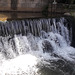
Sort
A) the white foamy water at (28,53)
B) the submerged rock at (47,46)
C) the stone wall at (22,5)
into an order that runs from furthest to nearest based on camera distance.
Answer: the stone wall at (22,5), the submerged rock at (47,46), the white foamy water at (28,53)

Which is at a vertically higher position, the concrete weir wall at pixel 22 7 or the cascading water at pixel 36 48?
the concrete weir wall at pixel 22 7

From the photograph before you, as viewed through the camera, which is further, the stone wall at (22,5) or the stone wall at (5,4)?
the stone wall at (22,5)

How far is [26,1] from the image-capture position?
44.5 feet

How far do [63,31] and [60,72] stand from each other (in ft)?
11.7

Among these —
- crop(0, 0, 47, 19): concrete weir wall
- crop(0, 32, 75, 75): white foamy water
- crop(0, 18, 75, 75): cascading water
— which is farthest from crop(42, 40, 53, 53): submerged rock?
crop(0, 0, 47, 19): concrete weir wall

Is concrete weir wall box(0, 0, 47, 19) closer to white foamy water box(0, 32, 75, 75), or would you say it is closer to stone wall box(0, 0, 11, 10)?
stone wall box(0, 0, 11, 10)

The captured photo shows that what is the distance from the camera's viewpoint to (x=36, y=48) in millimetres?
8289

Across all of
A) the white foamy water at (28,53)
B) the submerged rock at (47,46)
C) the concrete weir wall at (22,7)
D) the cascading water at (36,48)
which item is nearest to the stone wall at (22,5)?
the concrete weir wall at (22,7)

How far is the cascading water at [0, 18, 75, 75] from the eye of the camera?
6627 millimetres

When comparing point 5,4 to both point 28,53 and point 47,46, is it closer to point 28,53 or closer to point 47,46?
point 47,46

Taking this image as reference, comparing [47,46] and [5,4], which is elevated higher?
[5,4]

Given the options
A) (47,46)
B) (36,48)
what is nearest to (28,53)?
(36,48)

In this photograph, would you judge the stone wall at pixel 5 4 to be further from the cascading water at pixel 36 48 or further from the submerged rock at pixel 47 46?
the submerged rock at pixel 47 46

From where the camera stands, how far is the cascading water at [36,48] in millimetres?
6627
